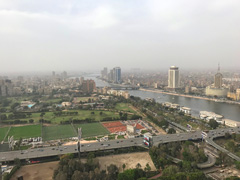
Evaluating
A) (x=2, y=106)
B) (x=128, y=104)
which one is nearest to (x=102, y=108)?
(x=128, y=104)

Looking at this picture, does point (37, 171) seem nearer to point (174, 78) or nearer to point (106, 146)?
point (106, 146)

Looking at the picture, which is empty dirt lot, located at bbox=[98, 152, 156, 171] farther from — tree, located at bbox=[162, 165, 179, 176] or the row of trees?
tree, located at bbox=[162, 165, 179, 176]

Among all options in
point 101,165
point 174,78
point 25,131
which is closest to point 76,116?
point 25,131

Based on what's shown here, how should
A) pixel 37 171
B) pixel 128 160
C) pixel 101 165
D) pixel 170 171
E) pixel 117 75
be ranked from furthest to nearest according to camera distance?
pixel 117 75 < pixel 128 160 < pixel 101 165 < pixel 37 171 < pixel 170 171

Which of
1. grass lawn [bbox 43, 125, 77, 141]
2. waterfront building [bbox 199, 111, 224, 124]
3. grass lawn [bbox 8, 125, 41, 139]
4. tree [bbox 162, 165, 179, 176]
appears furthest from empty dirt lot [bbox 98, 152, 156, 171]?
waterfront building [bbox 199, 111, 224, 124]

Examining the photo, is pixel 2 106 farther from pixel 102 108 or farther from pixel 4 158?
pixel 4 158

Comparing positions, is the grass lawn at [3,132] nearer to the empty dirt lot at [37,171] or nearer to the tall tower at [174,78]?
the empty dirt lot at [37,171]

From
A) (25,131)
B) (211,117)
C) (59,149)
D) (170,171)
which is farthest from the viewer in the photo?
(211,117)
